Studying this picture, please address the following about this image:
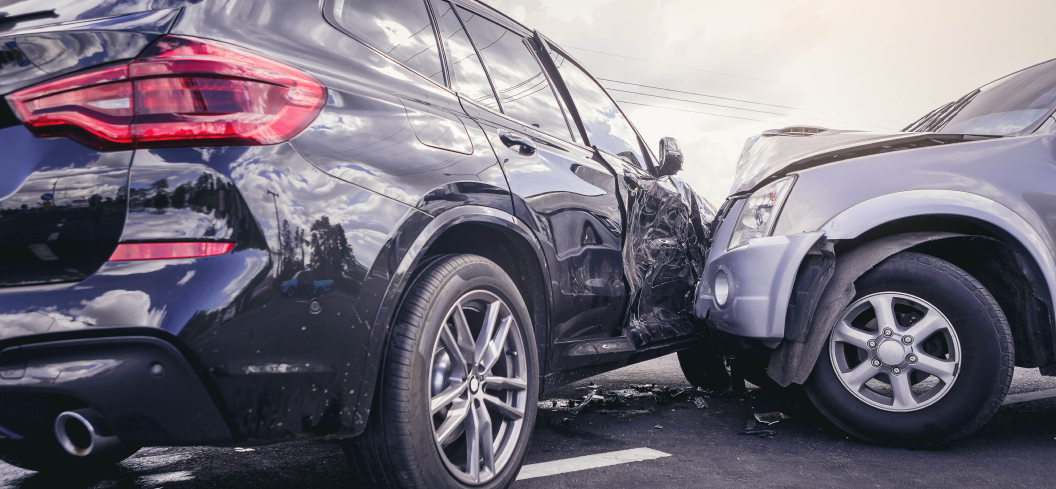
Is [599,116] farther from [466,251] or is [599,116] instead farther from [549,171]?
[466,251]

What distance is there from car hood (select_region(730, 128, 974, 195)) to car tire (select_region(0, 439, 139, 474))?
280 cm

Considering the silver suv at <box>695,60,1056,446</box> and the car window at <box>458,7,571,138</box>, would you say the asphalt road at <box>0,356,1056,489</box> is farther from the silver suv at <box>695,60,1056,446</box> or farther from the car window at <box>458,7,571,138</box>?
the car window at <box>458,7,571,138</box>

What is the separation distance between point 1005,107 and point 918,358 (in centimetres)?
158

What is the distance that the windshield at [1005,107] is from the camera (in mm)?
3186

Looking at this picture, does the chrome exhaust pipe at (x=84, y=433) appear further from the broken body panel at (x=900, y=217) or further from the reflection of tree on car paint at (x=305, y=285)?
the broken body panel at (x=900, y=217)

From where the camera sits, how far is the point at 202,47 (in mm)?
1544

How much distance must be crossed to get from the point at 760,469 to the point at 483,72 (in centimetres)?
183

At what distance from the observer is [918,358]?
9.11 feet

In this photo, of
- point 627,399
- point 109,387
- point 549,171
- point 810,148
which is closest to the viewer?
point 109,387

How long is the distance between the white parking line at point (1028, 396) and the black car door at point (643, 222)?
1772mm

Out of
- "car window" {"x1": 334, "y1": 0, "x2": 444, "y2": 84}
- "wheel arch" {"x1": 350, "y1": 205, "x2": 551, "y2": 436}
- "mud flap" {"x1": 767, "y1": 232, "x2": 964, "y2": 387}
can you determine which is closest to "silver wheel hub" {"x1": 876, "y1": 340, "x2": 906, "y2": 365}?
"mud flap" {"x1": 767, "y1": 232, "x2": 964, "y2": 387}

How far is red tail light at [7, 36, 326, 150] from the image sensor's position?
1.45 metres

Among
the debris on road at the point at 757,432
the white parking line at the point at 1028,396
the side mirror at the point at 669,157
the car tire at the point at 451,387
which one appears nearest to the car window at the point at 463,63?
the car tire at the point at 451,387

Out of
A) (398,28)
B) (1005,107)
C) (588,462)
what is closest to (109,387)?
(398,28)
